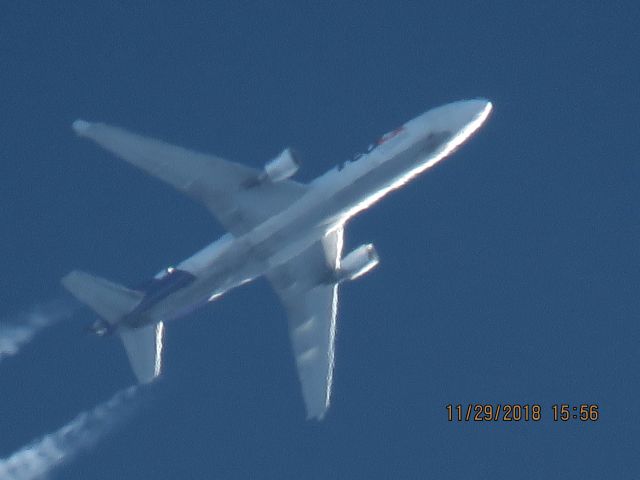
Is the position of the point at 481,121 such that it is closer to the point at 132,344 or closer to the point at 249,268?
the point at 249,268

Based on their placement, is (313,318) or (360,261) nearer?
(360,261)

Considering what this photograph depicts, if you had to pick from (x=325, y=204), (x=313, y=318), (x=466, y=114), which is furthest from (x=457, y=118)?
(x=313, y=318)

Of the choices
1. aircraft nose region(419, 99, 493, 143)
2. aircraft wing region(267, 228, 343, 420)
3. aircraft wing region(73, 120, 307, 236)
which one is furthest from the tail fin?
aircraft nose region(419, 99, 493, 143)

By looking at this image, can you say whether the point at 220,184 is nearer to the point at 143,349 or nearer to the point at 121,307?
the point at 121,307

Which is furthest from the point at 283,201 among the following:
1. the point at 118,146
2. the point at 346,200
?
the point at 118,146

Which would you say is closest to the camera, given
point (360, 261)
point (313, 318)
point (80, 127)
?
point (80, 127)

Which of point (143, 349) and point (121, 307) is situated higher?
point (121, 307)

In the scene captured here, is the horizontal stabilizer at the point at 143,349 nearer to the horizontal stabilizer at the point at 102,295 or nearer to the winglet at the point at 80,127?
the horizontal stabilizer at the point at 102,295
